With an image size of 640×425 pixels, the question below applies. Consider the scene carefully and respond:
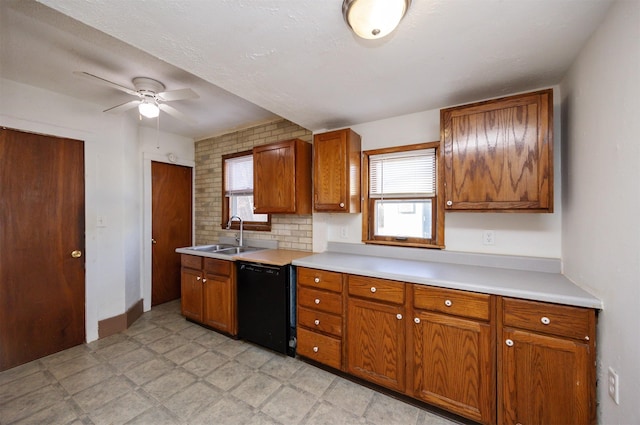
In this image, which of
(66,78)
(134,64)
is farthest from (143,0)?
(66,78)

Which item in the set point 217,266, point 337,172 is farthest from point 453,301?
point 217,266

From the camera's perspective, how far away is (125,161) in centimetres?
295

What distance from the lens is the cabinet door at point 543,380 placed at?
1.31m

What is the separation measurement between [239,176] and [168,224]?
1319 mm

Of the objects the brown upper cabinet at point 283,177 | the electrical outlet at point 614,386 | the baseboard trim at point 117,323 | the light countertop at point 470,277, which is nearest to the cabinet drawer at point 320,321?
the light countertop at point 470,277

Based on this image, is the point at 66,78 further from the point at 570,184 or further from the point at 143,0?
the point at 570,184

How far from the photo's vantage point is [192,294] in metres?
3.01

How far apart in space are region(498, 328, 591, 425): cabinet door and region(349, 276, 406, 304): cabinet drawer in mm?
637

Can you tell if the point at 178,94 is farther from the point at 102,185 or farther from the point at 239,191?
the point at 239,191

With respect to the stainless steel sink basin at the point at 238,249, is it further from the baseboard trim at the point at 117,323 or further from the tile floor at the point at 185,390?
the baseboard trim at the point at 117,323

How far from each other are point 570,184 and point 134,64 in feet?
10.7

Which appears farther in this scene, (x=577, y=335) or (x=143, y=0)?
(x=577, y=335)

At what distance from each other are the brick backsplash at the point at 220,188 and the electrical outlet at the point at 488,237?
1.71 meters

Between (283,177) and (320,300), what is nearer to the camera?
(320,300)
